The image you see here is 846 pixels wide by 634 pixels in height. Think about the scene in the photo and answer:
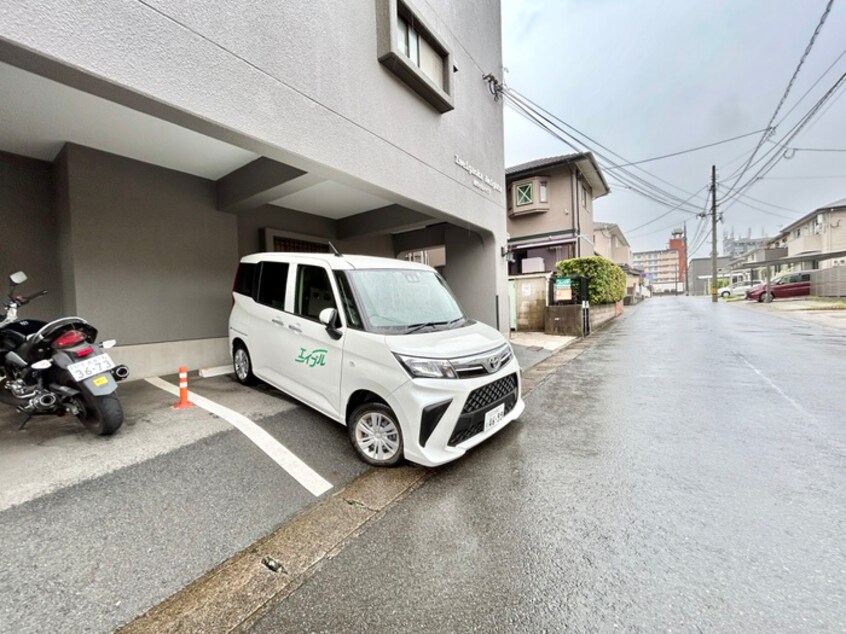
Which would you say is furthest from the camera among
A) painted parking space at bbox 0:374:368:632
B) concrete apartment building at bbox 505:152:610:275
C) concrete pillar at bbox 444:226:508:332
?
concrete apartment building at bbox 505:152:610:275

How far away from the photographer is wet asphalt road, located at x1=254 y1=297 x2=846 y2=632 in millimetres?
1734

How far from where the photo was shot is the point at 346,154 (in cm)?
469

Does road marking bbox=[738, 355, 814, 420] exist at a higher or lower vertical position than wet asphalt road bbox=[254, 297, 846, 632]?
higher

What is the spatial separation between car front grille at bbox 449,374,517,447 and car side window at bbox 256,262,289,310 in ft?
8.06

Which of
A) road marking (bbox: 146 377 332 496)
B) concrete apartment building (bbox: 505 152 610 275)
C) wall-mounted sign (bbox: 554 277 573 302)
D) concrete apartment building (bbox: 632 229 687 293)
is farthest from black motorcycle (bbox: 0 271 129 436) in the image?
concrete apartment building (bbox: 632 229 687 293)

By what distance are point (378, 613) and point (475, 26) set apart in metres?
11.0

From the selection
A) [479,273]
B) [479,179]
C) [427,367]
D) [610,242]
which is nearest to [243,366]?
[427,367]

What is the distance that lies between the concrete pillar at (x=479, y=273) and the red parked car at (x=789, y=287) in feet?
78.9

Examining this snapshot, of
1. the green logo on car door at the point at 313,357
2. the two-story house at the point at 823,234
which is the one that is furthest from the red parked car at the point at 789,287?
the green logo on car door at the point at 313,357

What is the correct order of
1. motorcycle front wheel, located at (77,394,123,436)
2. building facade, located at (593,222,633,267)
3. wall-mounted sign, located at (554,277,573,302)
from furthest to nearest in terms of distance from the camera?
building facade, located at (593,222,633,267) < wall-mounted sign, located at (554,277,573,302) < motorcycle front wheel, located at (77,394,123,436)

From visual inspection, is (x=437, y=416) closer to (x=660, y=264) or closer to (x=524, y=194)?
(x=524, y=194)

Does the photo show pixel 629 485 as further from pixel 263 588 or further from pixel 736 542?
pixel 263 588

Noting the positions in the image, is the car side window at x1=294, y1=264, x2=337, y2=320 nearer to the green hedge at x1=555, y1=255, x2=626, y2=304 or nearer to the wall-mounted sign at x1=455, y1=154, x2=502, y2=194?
the wall-mounted sign at x1=455, y1=154, x2=502, y2=194

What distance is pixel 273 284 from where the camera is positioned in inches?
174
